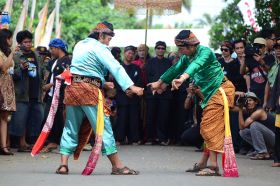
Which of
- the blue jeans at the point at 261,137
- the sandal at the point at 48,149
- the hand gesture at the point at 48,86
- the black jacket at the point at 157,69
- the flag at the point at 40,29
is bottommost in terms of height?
the sandal at the point at 48,149

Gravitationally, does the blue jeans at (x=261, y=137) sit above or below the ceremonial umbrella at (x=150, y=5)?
below

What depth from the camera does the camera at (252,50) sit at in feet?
50.8

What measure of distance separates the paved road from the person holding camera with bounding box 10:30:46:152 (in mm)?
801

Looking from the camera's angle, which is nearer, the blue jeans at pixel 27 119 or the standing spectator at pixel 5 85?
the standing spectator at pixel 5 85

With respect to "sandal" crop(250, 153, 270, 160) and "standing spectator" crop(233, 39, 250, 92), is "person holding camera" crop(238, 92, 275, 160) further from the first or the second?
"standing spectator" crop(233, 39, 250, 92)

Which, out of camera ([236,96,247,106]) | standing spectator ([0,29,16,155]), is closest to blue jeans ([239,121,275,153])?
camera ([236,96,247,106])

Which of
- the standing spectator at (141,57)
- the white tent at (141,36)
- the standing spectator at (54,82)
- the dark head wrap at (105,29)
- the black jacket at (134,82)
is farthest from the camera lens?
the white tent at (141,36)

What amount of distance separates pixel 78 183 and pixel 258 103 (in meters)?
5.83

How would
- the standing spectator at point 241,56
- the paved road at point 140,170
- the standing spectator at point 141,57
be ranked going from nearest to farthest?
1. the paved road at point 140,170
2. the standing spectator at point 241,56
3. the standing spectator at point 141,57

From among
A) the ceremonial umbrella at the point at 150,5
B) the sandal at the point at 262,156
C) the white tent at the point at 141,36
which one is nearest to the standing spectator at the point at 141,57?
the ceremonial umbrella at the point at 150,5

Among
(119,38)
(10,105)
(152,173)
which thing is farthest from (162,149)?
(119,38)

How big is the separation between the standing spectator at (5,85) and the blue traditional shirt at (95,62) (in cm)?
336

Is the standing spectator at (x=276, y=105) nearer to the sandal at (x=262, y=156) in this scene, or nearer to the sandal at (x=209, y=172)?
the sandal at (x=262, y=156)

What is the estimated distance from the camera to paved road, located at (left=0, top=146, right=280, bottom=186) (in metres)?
10.6
